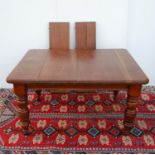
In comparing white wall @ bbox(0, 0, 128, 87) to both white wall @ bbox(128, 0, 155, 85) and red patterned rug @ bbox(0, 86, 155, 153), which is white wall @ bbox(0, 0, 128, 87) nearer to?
white wall @ bbox(128, 0, 155, 85)

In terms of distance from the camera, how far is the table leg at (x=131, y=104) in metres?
1.80

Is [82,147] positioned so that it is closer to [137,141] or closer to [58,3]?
[137,141]

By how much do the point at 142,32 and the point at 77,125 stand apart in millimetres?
1412

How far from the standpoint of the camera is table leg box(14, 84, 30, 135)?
5.94 feet

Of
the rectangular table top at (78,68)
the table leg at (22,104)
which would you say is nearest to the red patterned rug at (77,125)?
the table leg at (22,104)

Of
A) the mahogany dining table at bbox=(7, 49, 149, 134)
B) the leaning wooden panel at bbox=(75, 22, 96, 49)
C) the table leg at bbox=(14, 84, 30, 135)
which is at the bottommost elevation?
the table leg at bbox=(14, 84, 30, 135)

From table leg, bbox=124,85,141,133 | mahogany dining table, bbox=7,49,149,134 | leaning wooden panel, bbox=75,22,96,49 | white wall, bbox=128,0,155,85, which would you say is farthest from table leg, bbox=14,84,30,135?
white wall, bbox=128,0,155,85

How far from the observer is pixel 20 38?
2.72 m

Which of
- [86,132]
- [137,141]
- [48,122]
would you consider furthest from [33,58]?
[137,141]

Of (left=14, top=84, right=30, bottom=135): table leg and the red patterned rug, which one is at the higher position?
(left=14, top=84, right=30, bottom=135): table leg

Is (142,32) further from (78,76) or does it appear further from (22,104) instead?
(22,104)

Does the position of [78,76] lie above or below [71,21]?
below

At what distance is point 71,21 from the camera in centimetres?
262

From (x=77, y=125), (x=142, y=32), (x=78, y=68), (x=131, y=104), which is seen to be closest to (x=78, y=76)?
(x=78, y=68)
